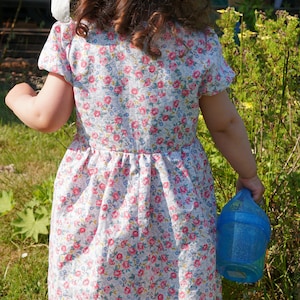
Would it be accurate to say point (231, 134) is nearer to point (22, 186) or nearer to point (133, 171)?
point (133, 171)

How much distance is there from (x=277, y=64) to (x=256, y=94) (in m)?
0.13

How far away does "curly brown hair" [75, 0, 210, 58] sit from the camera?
1.84 m

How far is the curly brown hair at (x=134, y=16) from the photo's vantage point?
1.84 m

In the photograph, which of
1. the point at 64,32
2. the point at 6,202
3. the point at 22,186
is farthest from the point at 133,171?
the point at 22,186

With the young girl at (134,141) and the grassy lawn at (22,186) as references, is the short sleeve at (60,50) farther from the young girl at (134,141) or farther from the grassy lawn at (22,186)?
the grassy lawn at (22,186)

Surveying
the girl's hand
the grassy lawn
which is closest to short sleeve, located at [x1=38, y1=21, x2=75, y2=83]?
the girl's hand

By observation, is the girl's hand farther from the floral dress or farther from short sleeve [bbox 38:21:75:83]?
short sleeve [bbox 38:21:75:83]

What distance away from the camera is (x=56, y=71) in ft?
6.23

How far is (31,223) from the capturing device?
333 cm

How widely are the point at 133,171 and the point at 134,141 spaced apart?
83 mm

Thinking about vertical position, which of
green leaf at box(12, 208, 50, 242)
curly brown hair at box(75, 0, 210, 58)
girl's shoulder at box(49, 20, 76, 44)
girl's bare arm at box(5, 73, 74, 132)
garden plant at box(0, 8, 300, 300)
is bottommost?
green leaf at box(12, 208, 50, 242)

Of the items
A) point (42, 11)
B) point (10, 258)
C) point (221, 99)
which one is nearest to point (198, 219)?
point (221, 99)

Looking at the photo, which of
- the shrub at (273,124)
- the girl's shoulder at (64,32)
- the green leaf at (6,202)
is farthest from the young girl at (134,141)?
the green leaf at (6,202)

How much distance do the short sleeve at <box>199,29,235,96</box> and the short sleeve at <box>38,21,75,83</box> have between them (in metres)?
0.36
